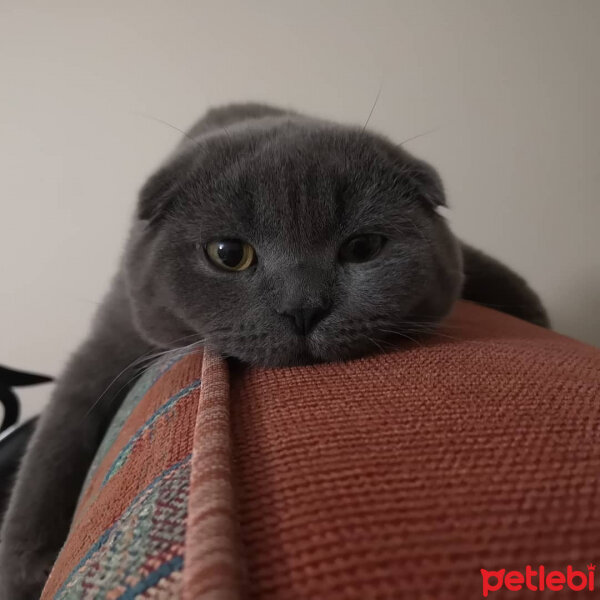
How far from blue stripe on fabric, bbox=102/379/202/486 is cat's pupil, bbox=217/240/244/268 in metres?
0.21

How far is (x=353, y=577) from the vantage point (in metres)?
0.22

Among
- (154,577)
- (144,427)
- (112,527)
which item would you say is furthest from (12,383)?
(154,577)

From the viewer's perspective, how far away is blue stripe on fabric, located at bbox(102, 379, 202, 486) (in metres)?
0.46

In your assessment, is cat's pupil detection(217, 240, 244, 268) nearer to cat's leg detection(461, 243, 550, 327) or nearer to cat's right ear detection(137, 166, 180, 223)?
cat's right ear detection(137, 166, 180, 223)

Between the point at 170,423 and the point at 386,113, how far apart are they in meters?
1.52

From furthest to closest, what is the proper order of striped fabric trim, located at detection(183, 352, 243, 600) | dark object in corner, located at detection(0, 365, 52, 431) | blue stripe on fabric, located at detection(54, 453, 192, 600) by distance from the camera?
dark object in corner, located at detection(0, 365, 52, 431) < blue stripe on fabric, located at detection(54, 453, 192, 600) < striped fabric trim, located at detection(183, 352, 243, 600)

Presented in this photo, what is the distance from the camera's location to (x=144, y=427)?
470 mm

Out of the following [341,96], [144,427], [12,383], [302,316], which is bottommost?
[12,383]

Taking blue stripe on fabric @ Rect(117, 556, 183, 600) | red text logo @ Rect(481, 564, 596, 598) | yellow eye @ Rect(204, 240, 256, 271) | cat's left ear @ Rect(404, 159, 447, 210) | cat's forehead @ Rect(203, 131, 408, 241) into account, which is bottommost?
blue stripe on fabric @ Rect(117, 556, 183, 600)

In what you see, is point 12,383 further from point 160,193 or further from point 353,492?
point 353,492

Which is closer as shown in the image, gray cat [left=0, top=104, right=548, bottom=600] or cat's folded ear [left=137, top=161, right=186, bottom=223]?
gray cat [left=0, top=104, right=548, bottom=600]

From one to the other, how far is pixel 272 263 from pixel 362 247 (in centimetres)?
13

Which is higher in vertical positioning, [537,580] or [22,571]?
[537,580]

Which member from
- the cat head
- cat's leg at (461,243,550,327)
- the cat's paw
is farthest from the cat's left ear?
the cat's paw
